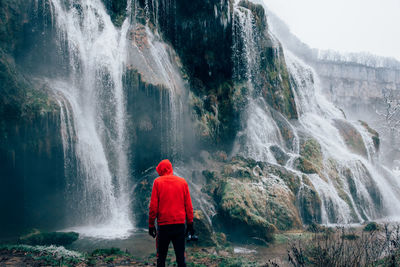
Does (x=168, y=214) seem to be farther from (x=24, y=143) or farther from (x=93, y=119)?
(x=93, y=119)

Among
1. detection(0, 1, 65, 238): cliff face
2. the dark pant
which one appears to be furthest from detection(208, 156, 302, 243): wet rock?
the dark pant

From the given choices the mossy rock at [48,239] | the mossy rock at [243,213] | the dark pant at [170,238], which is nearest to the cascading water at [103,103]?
the mossy rock at [48,239]

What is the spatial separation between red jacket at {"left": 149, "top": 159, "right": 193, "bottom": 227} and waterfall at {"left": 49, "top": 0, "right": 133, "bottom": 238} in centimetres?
642

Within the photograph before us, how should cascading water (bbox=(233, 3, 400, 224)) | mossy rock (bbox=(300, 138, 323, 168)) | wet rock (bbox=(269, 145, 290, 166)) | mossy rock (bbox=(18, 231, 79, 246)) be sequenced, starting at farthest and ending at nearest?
mossy rock (bbox=(300, 138, 323, 168)) < wet rock (bbox=(269, 145, 290, 166)) < cascading water (bbox=(233, 3, 400, 224)) < mossy rock (bbox=(18, 231, 79, 246))

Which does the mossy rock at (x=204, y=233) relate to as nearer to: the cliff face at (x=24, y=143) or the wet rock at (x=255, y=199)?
the wet rock at (x=255, y=199)

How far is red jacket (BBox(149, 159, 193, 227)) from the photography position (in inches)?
155

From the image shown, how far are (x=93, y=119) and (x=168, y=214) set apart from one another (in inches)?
334

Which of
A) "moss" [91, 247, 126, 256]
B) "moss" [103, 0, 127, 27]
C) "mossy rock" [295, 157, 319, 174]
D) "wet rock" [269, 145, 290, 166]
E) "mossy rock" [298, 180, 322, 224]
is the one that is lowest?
"mossy rock" [298, 180, 322, 224]

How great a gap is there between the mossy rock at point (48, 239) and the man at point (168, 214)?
5271 millimetres

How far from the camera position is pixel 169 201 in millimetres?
3969

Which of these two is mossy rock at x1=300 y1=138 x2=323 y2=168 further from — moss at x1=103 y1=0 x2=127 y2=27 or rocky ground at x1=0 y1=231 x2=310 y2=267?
moss at x1=103 y1=0 x2=127 y2=27

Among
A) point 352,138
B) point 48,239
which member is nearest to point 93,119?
point 48,239

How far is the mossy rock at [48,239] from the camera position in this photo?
791 cm

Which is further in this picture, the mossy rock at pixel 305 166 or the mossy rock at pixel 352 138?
the mossy rock at pixel 352 138
